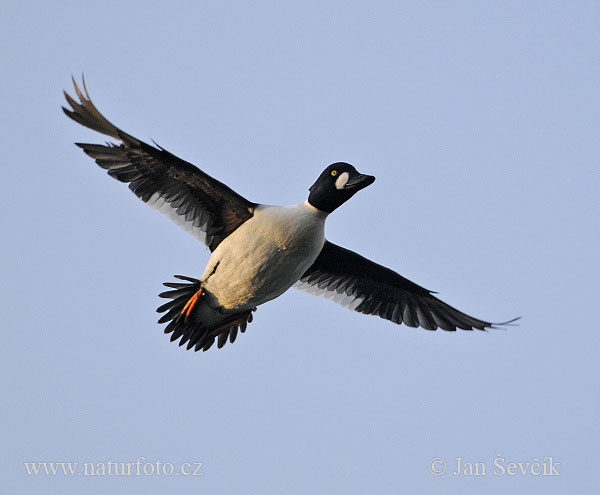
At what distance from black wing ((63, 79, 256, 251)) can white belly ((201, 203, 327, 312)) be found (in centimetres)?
21

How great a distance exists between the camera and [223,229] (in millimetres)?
9789

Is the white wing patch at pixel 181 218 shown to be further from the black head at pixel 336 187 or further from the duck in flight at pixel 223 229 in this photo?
the black head at pixel 336 187

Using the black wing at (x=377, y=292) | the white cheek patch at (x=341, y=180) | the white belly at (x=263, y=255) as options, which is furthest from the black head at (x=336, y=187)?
the black wing at (x=377, y=292)

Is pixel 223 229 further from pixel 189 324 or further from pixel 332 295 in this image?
pixel 332 295

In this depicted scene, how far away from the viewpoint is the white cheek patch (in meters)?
9.74

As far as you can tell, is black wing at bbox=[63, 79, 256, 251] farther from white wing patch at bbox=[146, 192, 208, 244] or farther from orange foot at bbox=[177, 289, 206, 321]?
orange foot at bbox=[177, 289, 206, 321]

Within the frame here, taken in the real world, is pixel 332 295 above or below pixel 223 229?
above

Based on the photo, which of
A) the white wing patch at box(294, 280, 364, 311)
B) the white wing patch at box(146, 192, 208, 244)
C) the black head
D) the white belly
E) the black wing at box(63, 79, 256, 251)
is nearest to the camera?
the black wing at box(63, 79, 256, 251)

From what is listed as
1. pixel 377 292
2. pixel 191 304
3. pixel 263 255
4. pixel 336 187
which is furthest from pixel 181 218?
pixel 377 292

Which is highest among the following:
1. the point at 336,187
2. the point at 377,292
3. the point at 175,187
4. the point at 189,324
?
the point at 377,292

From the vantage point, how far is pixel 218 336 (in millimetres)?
10188

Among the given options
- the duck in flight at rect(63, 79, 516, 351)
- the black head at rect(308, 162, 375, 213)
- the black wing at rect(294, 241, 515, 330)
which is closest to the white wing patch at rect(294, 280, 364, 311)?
the black wing at rect(294, 241, 515, 330)

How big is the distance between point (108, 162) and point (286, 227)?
1.83 metres

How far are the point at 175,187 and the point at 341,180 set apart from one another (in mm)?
1656
